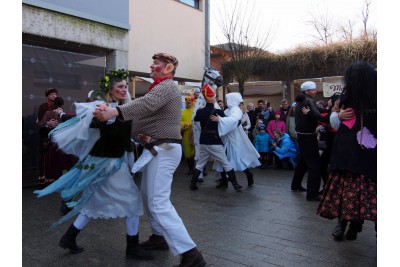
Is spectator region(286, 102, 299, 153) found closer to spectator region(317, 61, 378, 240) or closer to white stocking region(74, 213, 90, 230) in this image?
spectator region(317, 61, 378, 240)

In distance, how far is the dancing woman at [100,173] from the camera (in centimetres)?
339

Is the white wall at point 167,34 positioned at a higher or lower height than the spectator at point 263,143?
higher

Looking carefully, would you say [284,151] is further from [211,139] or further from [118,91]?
[118,91]

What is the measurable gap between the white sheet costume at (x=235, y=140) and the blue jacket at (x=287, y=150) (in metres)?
2.50

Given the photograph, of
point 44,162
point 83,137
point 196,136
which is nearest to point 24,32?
point 44,162

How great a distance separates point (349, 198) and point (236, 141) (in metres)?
4.03

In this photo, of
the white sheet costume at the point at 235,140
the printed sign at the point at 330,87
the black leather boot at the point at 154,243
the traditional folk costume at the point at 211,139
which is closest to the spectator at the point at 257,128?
the white sheet costume at the point at 235,140

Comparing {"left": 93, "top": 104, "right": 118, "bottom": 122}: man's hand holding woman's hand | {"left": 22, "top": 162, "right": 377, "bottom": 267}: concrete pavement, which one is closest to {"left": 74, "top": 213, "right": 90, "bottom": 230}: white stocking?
{"left": 22, "top": 162, "right": 377, "bottom": 267}: concrete pavement

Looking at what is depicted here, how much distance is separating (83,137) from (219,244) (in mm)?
1719

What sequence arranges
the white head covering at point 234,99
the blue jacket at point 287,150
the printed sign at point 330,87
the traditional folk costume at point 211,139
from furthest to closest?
the printed sign at point 330,87 < the blue jacket at point 287,150 < the white head covering at point 234,99 < the traditional folk costume at point 211,139

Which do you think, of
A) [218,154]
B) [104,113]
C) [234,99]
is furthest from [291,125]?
[104,113]

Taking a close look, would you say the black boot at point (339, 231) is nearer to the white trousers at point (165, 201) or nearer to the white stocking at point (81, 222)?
the white trousers at point (165, 201)

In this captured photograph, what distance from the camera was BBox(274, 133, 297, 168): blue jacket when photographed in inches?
380

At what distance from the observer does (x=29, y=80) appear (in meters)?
7.08
